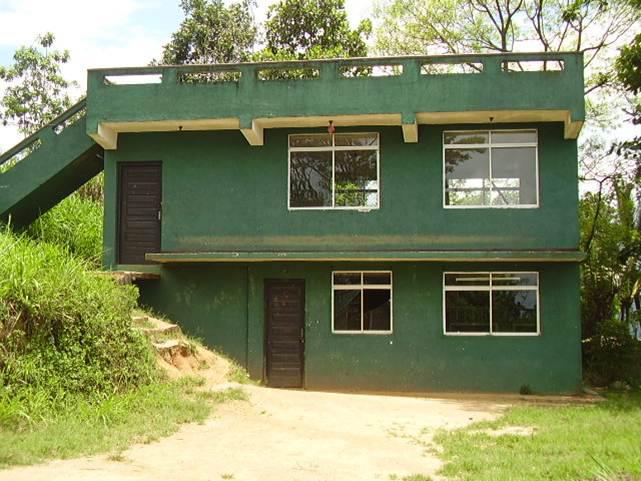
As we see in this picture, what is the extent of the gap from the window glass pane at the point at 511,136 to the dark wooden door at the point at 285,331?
4.47 meters

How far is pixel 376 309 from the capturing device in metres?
13.4

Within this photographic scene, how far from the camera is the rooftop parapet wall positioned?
12836mm

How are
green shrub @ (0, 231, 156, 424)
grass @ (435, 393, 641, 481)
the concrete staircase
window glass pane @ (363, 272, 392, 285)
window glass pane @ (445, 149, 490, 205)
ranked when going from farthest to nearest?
the concrete staircase < window glass pane @ (363, 272, 392, 285) < window glass pane @ (445, 149, 490, 205) < green shrub @ (0, 231, 156, 424) < grass @ (435, 393, 641, 481)

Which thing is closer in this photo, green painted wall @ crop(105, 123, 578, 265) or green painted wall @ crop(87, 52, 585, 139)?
green painted wall @ crop(87, 52, 585, 139)

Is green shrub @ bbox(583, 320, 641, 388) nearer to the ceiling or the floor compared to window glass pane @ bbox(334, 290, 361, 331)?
nearer to the floor

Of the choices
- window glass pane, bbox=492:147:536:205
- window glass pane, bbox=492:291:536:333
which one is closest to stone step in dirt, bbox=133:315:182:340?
window glass pane, bbox=492:291:536:333

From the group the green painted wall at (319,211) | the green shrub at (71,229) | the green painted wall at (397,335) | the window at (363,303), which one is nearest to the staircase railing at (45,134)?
the green painted wall at (319,211)

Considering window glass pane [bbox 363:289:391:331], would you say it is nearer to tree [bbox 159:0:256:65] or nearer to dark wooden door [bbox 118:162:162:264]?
dark wooden door [bbox 118:162:162:264]

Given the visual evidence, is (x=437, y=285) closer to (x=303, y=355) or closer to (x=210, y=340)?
(x=303, y=355)

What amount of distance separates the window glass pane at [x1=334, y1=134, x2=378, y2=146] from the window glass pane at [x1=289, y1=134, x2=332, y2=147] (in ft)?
0.54

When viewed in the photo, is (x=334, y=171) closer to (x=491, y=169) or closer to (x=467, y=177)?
(x=467, y=177)

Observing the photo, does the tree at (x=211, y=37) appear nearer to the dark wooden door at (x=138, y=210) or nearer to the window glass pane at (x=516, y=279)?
the dark wooden door at (x=138, y=210)

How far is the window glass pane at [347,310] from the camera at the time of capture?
1335 cm

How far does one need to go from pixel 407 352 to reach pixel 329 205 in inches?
120
